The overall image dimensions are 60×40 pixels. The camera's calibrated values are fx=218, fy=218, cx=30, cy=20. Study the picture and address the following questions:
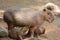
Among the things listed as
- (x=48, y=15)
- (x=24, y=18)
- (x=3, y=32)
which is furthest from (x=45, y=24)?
(x=3, y=32)

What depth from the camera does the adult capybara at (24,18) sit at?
6.84 meters

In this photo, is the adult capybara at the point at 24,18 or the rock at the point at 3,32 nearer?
the adult capybara at the point at 24,18

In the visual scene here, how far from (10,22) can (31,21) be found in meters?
0.73

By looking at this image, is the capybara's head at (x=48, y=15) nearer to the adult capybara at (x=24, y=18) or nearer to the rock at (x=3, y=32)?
the adult capybara at (x=24, y=18)

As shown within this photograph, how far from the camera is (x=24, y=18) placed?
6980mm

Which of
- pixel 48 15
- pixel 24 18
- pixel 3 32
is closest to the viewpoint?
pixel 24 18

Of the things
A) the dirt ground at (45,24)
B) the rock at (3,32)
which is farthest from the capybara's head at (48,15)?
the rock at (3,32)

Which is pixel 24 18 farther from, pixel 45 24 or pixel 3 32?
pixel 45 24

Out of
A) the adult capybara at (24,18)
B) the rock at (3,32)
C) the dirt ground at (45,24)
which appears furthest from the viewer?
the dirt ground at (45,24)

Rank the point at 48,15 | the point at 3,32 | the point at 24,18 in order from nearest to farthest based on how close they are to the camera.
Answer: the point at 24,18
the point at 3,32
the point at 48,15

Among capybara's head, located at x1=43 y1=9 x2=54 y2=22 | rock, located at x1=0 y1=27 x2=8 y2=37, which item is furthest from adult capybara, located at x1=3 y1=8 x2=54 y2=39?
rock, located at x1=0 y1=27 x2=8 y2=37

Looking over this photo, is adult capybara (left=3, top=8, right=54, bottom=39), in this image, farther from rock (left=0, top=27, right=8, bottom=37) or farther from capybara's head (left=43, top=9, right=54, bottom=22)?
rock (left=0, top=27, right=8, bottom=37)

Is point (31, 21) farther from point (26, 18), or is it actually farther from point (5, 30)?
point (5, 30)

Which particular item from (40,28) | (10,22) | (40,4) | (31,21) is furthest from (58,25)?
(40,4)
